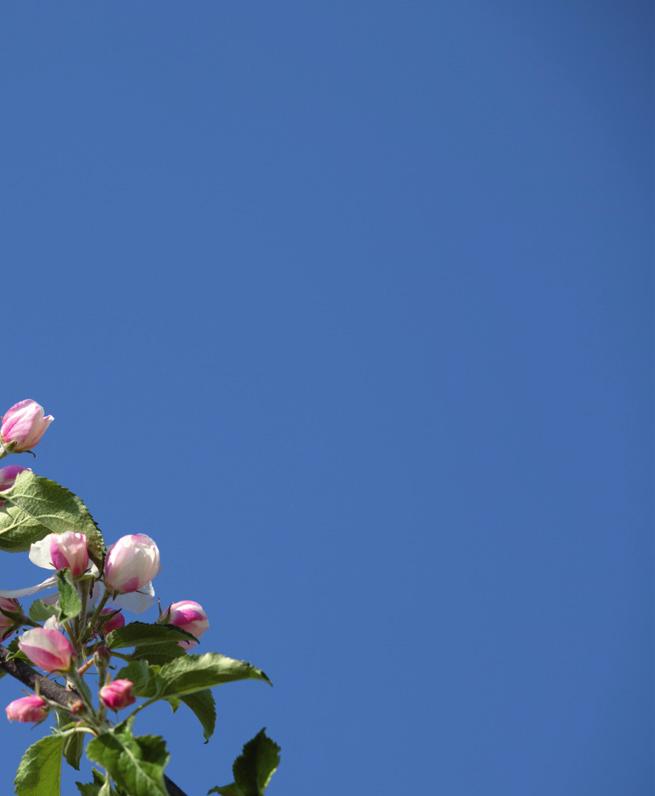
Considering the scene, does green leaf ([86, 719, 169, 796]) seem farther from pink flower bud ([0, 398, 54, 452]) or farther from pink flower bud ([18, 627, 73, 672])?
pink flower bud ([0, 398, 54, 452])

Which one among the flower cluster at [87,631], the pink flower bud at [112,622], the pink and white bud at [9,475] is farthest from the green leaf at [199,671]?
the pink and white bud at [9,475]

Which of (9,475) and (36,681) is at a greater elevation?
(9,475)

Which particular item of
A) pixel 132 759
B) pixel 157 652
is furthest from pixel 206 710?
pixel 132 759

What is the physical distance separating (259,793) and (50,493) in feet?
1.20

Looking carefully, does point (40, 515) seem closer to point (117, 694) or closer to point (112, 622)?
point (112, 622)

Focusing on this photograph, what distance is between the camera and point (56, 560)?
42.2 inches

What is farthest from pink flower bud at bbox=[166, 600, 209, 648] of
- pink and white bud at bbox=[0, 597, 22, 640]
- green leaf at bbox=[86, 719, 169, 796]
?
green leaf at bbox=[86, 719, 169, 796]

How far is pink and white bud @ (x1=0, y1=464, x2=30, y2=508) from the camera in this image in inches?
46.8

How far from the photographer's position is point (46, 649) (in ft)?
3.23

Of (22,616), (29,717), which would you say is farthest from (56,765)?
(22,616)

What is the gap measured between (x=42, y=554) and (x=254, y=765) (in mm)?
297

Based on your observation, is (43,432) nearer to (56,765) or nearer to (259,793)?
(56,765)

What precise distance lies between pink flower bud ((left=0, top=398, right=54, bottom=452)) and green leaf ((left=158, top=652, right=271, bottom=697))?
370 mm

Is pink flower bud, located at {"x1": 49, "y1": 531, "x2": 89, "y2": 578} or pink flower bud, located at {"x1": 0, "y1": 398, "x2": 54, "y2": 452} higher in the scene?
pink flower bud, located at {"x1": 0, "y1": 398, "x2": 54, "y2": 452}
